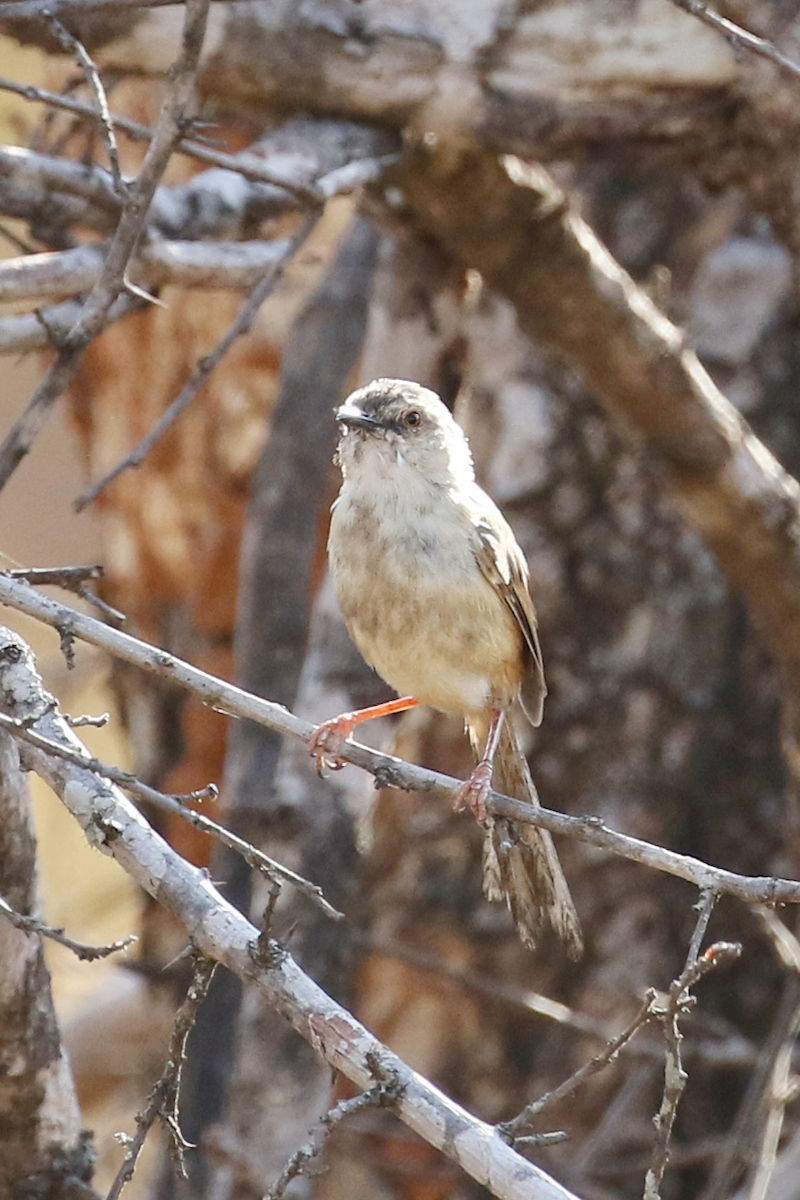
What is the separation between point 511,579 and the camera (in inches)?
168

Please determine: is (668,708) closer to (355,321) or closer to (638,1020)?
(355,321)

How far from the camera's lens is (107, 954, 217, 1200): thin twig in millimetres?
2395

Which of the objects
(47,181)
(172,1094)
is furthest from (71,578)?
(47,181)

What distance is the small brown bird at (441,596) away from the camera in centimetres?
380

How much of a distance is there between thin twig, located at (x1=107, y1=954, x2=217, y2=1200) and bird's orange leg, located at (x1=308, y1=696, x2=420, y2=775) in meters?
0.58

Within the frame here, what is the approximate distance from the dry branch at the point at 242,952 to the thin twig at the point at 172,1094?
0.19 feet

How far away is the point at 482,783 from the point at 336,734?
0.38 m

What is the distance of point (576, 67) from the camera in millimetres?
5047

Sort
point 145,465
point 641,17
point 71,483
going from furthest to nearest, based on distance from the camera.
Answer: point 71,483
point 145,465
point 641,17

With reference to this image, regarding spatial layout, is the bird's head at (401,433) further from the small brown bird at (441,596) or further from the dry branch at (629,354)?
the dry branch at (629,354)

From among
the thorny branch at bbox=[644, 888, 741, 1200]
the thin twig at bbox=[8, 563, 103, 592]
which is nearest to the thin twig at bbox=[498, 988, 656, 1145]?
the thorny branch at bbox=[644, 888, 741, 1200]

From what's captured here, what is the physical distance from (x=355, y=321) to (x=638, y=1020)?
4.92 m

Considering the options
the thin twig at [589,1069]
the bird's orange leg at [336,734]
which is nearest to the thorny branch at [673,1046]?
the thin twig at [589,1069]

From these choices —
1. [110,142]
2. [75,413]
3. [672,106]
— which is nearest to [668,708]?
[672,106]
